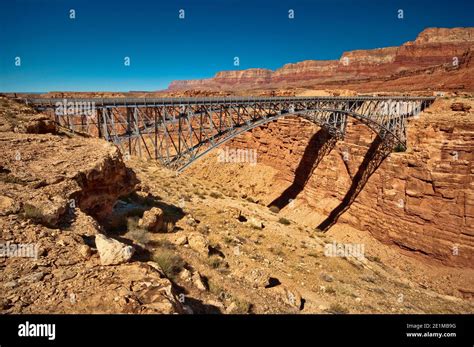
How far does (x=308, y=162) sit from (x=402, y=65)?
229 feet

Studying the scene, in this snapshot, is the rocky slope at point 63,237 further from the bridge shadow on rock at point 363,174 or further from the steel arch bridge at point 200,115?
the bridge shadow on rock at point 363,174

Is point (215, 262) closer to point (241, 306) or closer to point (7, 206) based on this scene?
point (241, 306)

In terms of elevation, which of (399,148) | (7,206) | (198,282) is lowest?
(198,282)

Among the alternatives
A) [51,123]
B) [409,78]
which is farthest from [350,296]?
[409,78]

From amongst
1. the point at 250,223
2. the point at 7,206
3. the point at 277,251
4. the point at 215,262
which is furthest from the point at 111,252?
the point at 250,223

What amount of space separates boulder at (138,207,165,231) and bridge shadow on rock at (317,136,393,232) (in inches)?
869

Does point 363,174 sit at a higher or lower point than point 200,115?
lower

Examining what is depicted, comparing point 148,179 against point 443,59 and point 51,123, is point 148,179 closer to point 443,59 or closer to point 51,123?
point 51,123

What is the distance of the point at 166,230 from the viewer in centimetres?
980

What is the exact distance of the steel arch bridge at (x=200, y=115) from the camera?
521 inches

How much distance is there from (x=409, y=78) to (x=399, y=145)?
1408 inches

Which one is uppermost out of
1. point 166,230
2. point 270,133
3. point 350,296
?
point 270,133

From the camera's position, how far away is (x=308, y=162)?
1315 inches

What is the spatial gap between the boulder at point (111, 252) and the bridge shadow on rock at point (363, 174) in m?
26.2
